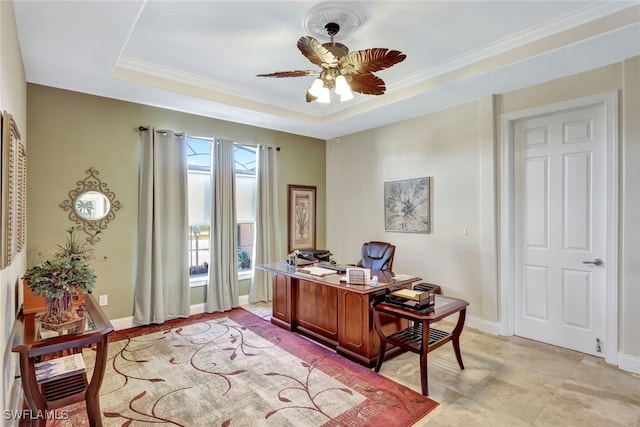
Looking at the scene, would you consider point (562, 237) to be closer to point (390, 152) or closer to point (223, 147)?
point (390, 152)

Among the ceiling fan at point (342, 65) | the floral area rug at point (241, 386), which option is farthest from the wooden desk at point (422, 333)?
the ceiling fan at point (342, 65)

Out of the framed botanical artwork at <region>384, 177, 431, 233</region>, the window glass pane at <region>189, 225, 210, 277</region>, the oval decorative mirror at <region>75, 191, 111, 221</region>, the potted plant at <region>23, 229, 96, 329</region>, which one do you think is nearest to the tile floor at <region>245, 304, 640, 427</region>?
the framed botanical artwork at <region>384, 177, 431, 233</region>

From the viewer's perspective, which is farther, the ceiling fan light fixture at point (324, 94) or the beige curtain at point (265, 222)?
the beige curtain at point (265, 222)

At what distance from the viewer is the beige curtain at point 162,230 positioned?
403cm

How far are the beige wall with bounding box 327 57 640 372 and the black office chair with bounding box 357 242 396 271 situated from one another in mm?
790

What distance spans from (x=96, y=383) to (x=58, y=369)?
1.27ft

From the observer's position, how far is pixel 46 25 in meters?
2.36

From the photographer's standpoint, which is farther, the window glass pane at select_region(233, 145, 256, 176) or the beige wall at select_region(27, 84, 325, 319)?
the window glass pane at select_region(233, 145, 256, 176)

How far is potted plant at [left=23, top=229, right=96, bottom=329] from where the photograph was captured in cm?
191

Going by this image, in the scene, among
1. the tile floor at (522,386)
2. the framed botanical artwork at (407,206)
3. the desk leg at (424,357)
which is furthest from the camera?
the framed botanical artwork at (407,206)

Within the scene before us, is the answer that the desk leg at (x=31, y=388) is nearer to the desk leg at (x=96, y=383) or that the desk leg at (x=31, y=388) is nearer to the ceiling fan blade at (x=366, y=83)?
the desk leg at (x=96, y=383)

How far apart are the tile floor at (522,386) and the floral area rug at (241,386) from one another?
232 millimetres

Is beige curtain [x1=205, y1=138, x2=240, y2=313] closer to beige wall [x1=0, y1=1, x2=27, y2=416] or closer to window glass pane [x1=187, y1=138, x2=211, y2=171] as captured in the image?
window glass pane [x1=187, y1=138, x2=211, y2=171]

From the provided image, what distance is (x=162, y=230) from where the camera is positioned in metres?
4.20
